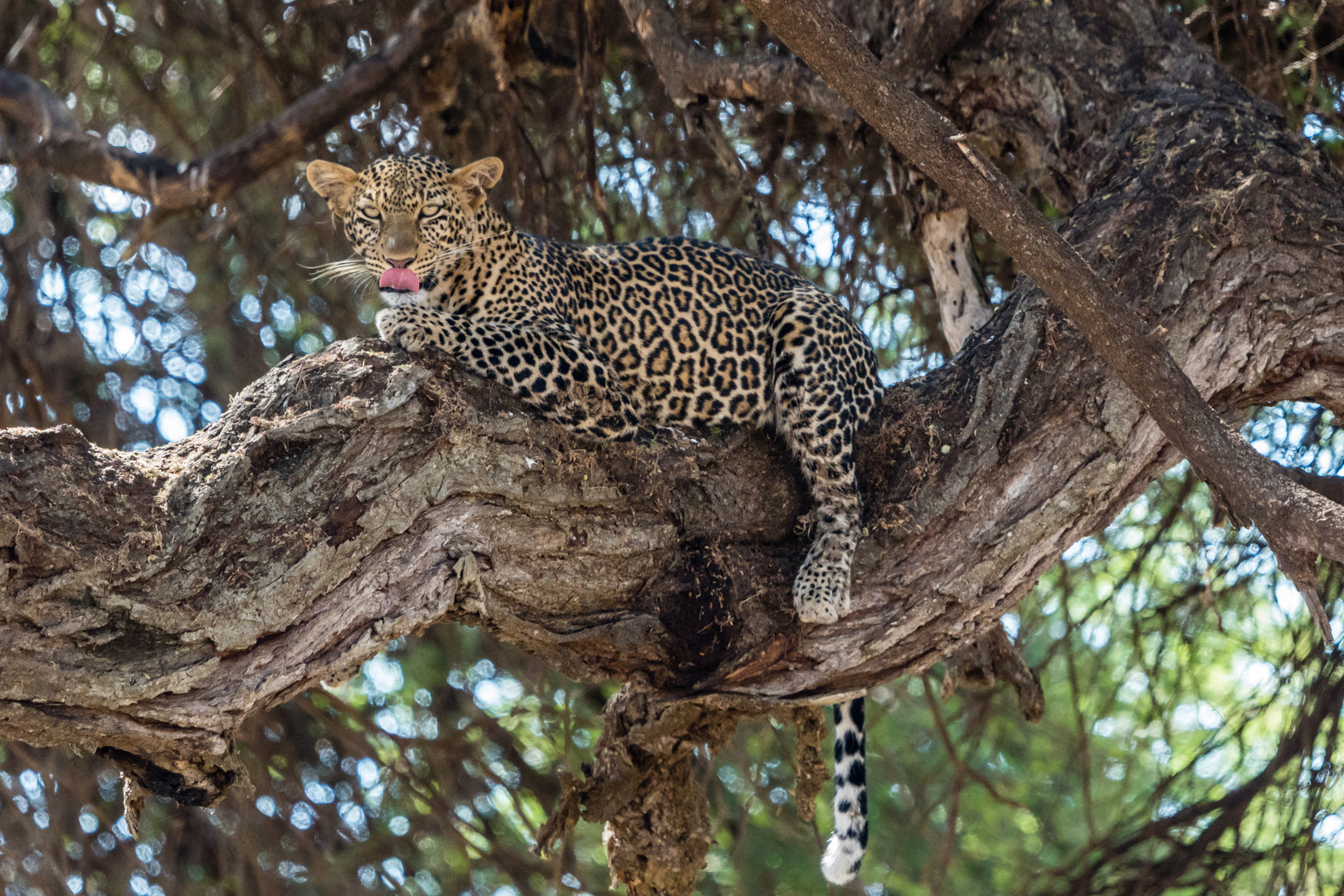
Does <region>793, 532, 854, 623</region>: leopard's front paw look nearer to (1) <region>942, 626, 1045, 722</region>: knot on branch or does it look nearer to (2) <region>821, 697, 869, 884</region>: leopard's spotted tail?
(2) <region>821, 697, 869, 884</region>: leopard's spotted tail

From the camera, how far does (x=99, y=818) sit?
6.57 m

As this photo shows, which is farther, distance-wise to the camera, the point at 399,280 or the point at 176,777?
the point at 399,280

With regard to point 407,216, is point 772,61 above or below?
above

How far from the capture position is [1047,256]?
3.29 m

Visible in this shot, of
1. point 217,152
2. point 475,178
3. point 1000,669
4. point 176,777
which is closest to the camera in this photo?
point 176,777

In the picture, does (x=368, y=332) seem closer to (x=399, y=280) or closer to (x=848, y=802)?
(x=399, y=280)

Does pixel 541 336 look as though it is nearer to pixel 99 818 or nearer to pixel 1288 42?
pixel 99 818

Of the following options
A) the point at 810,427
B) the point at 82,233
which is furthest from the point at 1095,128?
the point at 82,233

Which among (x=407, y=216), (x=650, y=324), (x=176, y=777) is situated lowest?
(x=176, y=777)

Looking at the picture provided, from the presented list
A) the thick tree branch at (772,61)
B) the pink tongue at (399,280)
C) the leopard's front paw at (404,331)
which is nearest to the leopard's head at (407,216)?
the pink tongue at (399,280)

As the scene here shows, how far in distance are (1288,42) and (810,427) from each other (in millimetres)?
4361

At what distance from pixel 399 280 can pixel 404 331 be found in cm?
64

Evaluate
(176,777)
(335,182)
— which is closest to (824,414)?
(335,182)

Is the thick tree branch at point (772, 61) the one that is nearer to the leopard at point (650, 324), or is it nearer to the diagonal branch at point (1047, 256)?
the leopard at point (650, 324)
